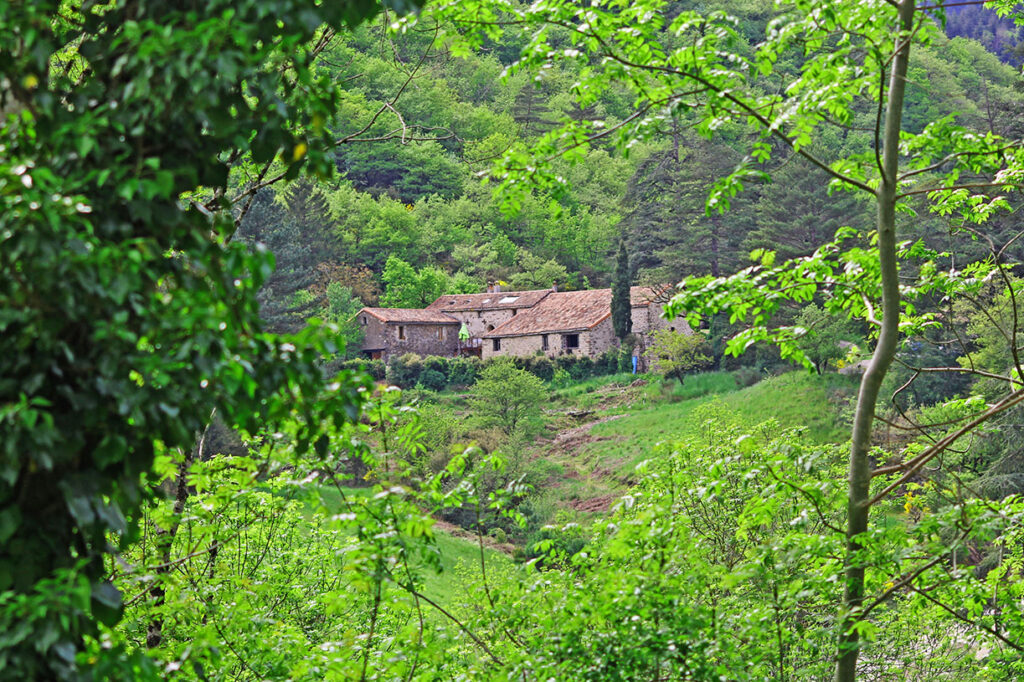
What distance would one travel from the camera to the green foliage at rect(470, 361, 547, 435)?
97.3 feet

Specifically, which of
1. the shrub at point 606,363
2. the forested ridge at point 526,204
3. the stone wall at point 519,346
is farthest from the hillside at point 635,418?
the forested ridge at point 526,204

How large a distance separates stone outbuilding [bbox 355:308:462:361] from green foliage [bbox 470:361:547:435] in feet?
43.9

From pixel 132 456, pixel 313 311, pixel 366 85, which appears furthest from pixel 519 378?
pixel 366 85

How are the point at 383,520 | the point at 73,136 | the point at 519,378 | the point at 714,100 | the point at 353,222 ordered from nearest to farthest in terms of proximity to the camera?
the point at 73,136
the point at 383,520
the point at 714,100
the point at 519,378
the point at 353,222

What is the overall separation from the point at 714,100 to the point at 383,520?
9.30 feet

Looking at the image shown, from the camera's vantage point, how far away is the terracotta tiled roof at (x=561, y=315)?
135 ft

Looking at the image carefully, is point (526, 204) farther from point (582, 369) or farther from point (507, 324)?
point (582, 369)

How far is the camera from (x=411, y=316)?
43.6m

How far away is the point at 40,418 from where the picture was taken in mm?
2404

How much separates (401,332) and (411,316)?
3.16ft

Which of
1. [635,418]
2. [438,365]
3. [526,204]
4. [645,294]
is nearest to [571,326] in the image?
[645,294]

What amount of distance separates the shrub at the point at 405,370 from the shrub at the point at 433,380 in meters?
0.39

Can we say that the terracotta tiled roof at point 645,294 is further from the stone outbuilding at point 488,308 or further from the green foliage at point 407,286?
the green foliage at point 407,286

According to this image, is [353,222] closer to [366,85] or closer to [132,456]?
[366,85]
